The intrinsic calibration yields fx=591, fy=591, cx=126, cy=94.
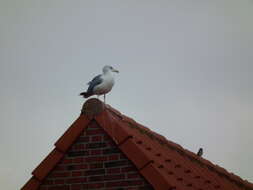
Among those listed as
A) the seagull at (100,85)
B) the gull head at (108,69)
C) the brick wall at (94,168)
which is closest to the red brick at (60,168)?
the brick wall at (94,168)

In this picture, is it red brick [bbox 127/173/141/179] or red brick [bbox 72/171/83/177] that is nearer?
red brick [bbox 127/173/141/179]

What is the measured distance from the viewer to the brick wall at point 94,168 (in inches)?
255

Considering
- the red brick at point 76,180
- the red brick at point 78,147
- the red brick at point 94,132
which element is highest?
the red brick at point 94,132

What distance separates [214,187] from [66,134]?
2.55m

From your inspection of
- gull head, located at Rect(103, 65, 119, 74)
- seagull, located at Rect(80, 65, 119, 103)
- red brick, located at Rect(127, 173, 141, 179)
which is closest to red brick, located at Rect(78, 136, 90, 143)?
red brick, located at Rect(127, 173, 141, 179)

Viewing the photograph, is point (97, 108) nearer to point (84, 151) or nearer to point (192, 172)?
point (84, 151)

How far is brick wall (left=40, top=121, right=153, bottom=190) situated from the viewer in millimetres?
6477

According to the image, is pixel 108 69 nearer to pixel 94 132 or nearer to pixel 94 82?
pixel 94 82

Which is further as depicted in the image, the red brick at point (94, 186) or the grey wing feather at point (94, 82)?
the grey wing feather at point (94, 82)

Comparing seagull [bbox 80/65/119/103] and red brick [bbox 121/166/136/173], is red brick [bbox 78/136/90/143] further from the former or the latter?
seagull [bbox 80/65/119/103]

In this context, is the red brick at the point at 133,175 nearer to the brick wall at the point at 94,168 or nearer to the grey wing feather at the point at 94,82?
the brick wall at the point at 94,168

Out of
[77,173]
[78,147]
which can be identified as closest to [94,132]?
[78,147]

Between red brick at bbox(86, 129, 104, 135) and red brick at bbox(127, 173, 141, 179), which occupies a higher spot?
red brick at bbox(86, 129, 104, 135)

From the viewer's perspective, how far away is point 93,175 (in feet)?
21.5
